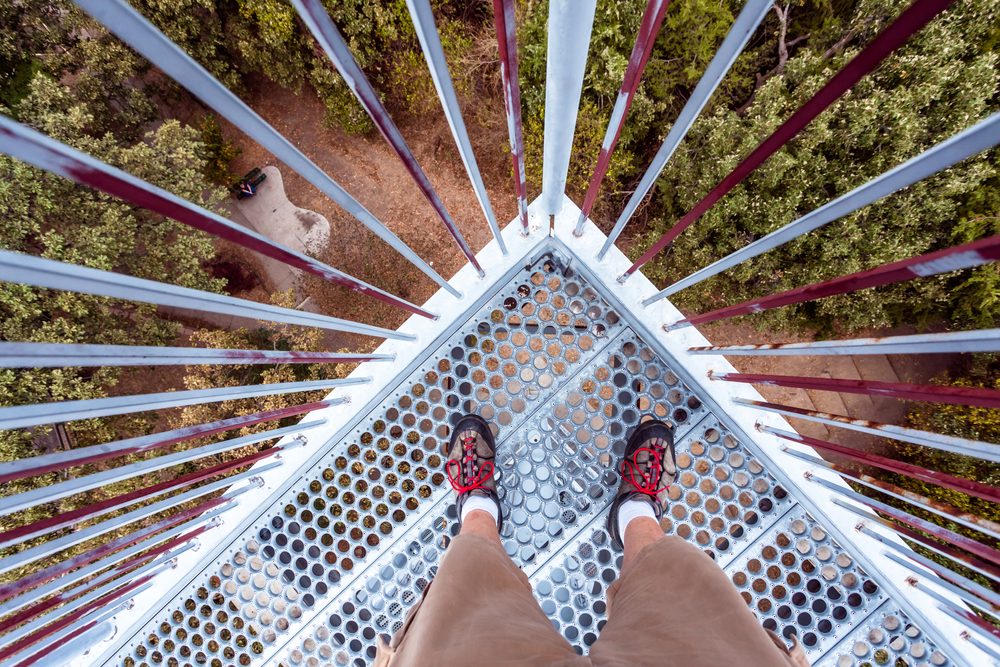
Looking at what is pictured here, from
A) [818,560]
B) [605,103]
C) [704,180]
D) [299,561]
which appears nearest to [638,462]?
[818,560]

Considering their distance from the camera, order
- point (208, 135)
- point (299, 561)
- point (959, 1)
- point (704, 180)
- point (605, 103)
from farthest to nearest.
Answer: point (208, 135) < point (605, 103) < point (704, 180) < point (959, 1) < point (299, 561)

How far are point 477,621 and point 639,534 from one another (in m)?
1.35

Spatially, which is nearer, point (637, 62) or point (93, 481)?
point (637, 62)

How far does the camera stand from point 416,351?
3201mm

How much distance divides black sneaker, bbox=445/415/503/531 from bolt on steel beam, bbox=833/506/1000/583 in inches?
85.2

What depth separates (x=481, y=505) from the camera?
293 centimetres

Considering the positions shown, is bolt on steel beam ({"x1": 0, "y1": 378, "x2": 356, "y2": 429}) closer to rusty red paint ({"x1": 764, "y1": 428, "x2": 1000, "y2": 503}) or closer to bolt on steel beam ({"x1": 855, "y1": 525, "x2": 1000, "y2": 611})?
rusty red paint ({"x1": 764, "y1": 428, "x2": 1000, "y2": 503})

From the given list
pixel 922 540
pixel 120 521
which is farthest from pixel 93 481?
pixel 922 540

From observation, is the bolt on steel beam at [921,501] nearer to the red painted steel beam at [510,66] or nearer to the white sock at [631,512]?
the white sock at [631,512]

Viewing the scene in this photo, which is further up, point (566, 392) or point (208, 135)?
point (208, 135)

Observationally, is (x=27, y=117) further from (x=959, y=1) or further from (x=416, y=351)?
(x=959, y=1)

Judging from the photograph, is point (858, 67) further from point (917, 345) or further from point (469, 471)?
point (469, 471)

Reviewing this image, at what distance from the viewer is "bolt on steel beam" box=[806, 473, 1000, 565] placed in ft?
5.79

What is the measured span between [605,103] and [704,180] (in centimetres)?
173
